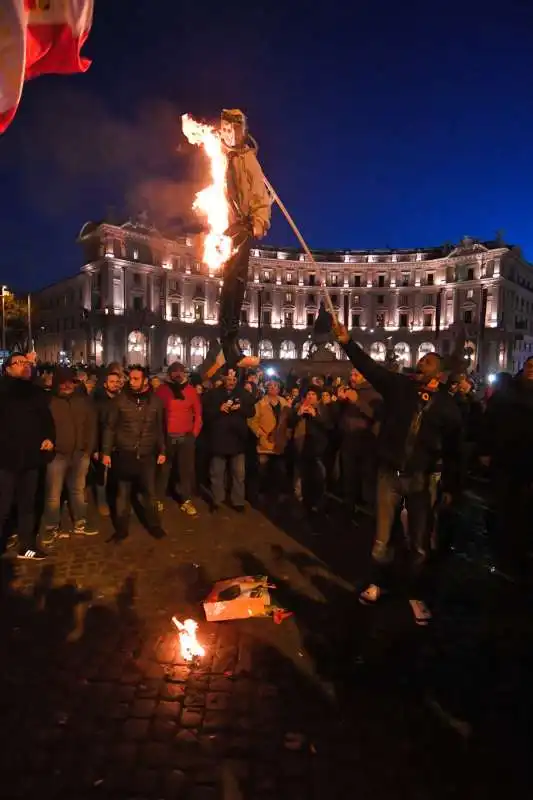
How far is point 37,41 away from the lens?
5.37 metres

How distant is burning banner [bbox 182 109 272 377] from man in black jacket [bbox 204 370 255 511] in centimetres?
314

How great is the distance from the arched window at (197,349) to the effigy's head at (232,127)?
7223 cm

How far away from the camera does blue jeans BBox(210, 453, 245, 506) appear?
832 cm

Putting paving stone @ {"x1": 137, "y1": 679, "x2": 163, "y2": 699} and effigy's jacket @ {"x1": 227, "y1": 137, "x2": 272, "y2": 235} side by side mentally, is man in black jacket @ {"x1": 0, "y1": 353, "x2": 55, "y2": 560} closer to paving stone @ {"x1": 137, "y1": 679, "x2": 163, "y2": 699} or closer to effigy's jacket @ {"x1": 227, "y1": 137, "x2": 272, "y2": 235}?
paving stone @ {"x1": 137, "y1": 679, "x2": 163, "y2": 699}

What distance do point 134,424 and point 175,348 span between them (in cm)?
7539

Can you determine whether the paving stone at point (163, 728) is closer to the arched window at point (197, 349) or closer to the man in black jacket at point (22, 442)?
the man in black jacket at point (22, 442)

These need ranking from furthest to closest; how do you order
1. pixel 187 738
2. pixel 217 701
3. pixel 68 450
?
pixel 68 450
pixel 217 701
pixel 187 738

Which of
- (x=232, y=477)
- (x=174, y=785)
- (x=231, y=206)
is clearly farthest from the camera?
(x=231, y=206)

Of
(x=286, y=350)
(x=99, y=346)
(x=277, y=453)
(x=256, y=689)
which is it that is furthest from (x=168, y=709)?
(x=286, y=350)

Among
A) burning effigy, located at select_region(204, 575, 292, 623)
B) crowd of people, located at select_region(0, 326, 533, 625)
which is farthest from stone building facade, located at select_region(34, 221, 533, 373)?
burning effigy, located at select_region(204, 575, 292, 623)

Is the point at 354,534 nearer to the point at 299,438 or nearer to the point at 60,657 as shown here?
the point at 299,438

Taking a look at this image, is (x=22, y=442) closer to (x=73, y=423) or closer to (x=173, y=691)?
(x=73, y=423)

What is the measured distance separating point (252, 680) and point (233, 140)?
28.8 ft

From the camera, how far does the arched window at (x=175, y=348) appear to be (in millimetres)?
79312
